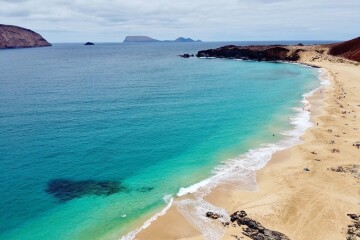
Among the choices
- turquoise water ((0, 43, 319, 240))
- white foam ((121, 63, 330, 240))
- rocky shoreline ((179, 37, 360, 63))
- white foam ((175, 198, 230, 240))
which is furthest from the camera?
rocky shoreline ((179, 37, 360, 63))

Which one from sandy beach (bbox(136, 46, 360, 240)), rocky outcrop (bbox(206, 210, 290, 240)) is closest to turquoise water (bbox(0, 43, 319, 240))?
sandy beach (bbox(136, 46, 360, 240))

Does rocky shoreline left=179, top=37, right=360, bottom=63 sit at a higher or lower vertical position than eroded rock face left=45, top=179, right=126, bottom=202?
higher

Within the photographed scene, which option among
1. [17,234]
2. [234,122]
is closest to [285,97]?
[234,122]

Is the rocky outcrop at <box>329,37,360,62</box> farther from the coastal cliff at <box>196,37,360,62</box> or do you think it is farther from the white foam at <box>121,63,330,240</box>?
the white foam at <box>121,63,330,240</box>

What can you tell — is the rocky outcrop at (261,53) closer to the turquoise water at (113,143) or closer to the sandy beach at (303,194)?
the turquoise water at (113,143)

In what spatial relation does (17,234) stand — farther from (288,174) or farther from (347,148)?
(347,148)
